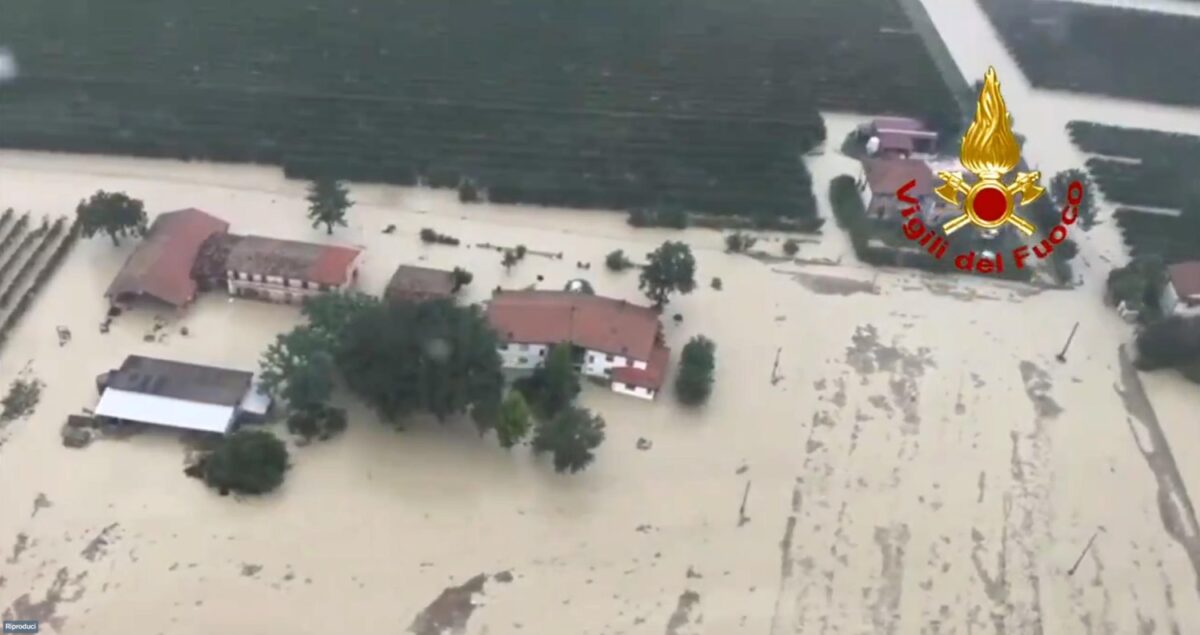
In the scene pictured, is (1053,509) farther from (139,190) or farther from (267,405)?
(139,190)

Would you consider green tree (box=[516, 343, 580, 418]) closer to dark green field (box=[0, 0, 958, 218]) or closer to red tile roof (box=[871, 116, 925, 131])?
dark green field (box=[0, 0, 958, 218])

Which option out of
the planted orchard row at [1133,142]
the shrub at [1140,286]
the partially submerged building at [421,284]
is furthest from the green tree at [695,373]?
the planted orchard row at [1133,142]

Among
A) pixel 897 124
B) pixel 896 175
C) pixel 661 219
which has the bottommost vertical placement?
pixel 661 219

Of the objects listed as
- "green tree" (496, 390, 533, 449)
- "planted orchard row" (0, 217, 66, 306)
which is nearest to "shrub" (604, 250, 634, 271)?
"green tree" (496, 390, 533, 449)

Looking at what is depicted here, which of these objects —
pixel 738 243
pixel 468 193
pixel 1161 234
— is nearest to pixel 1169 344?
pixel 1161 234

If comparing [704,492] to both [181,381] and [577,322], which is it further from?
[181,381]

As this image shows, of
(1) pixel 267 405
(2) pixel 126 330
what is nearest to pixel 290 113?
(2) pixel 126 330
